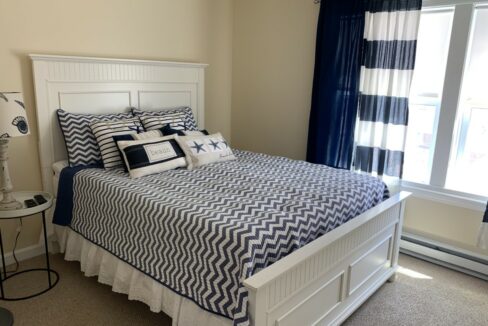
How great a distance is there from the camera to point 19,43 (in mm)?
2523

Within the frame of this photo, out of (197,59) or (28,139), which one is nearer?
(28,139)

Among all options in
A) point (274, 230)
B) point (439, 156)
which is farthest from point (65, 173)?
point (439, 156)

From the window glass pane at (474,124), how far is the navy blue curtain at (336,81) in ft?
2.49

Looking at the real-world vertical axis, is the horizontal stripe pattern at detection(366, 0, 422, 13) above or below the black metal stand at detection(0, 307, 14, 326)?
above

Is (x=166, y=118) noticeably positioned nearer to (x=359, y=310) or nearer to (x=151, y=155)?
(x=151, y=155)

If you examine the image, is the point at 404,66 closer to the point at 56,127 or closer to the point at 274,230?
the point at 274,230

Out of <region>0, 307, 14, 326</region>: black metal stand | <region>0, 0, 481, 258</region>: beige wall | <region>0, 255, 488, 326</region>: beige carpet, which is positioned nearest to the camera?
<region>0, 307, 14, 326</region>: black metal stand

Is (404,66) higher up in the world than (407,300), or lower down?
higher up

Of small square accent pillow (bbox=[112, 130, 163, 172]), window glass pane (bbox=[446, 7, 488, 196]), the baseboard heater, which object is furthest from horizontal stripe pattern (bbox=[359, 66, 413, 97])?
small square accent pillow (bbox=[112, 130, 163, 172])

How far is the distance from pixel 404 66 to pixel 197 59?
185cm

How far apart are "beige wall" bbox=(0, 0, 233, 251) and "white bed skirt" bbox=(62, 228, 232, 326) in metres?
0.44

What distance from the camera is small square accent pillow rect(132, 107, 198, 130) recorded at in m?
2.97

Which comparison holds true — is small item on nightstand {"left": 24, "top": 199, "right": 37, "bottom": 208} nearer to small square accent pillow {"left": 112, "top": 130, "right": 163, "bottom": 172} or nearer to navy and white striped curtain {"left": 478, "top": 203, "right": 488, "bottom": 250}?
small square accent pillow {"left": 112, "top": 130, "right": 163, "bottom": 172}

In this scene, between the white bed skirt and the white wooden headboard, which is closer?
the white bed skirt
